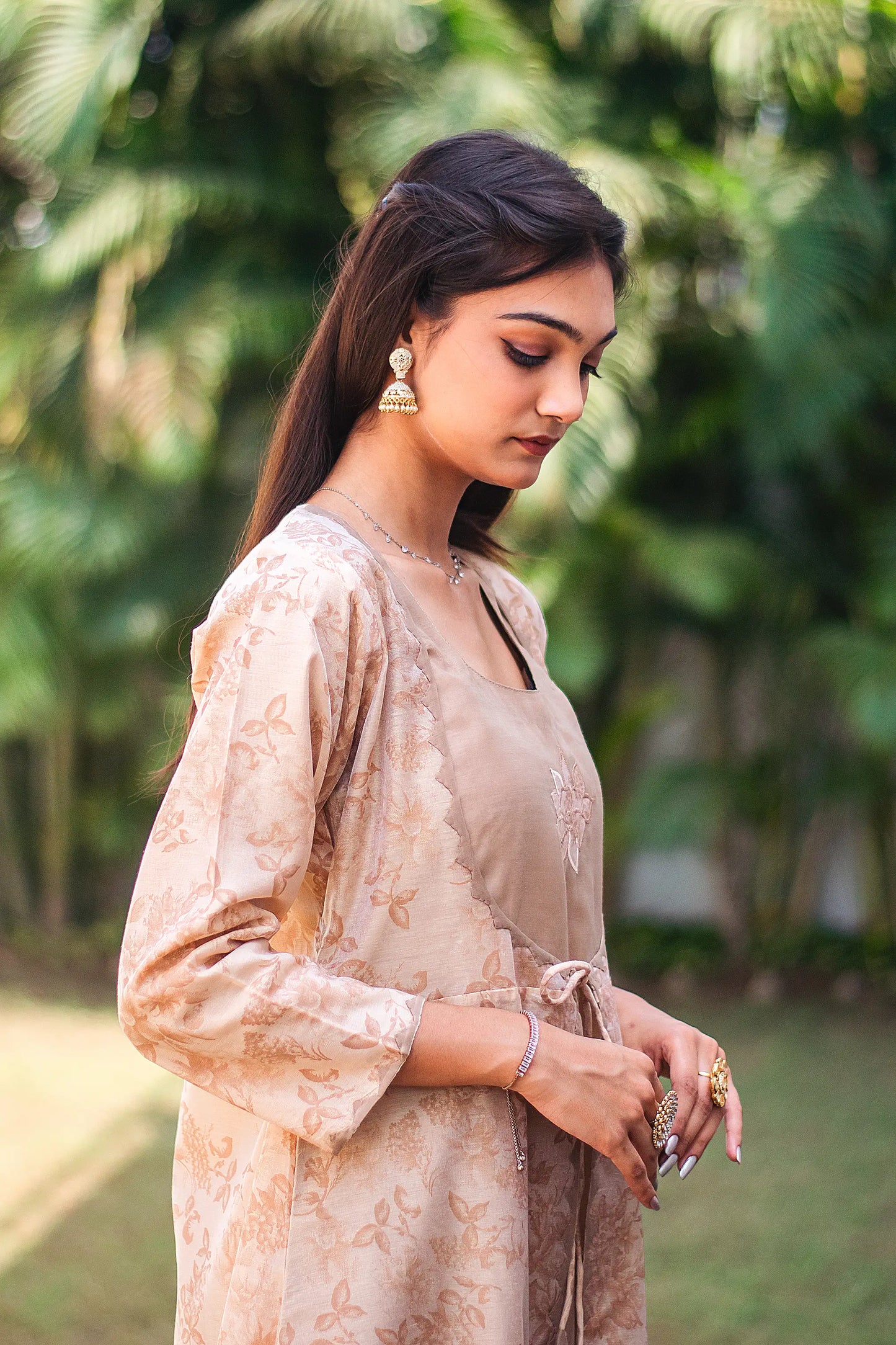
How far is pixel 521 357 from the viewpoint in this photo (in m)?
1.15

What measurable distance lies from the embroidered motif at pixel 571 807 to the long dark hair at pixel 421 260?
341mm

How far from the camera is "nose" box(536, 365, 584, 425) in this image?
1.15m

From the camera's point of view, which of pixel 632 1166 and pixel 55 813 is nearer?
pixel 632 1166

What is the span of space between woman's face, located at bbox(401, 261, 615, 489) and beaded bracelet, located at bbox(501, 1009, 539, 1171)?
1.50 feet

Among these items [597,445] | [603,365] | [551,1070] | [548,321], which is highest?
[548,321]

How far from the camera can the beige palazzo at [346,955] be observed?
0.99m

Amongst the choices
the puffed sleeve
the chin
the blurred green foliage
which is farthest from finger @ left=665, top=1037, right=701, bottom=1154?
the blurred green foliage

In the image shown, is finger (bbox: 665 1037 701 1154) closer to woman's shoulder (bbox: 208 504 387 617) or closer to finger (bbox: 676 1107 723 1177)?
finger (bbox: 676 1107 723 1177)

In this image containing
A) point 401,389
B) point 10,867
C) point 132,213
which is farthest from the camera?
point 10,867

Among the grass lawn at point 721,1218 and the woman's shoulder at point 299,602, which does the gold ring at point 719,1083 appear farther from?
the grass lawn at point 721,1218

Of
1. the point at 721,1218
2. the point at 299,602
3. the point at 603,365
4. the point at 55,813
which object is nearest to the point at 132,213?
the point at 603,365

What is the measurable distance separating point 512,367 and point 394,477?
0.17 meters

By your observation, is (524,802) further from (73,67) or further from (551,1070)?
(73,67)

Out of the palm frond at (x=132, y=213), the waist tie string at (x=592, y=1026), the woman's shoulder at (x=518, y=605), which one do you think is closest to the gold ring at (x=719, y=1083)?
the waist tie string at (x=592, y=1026)
